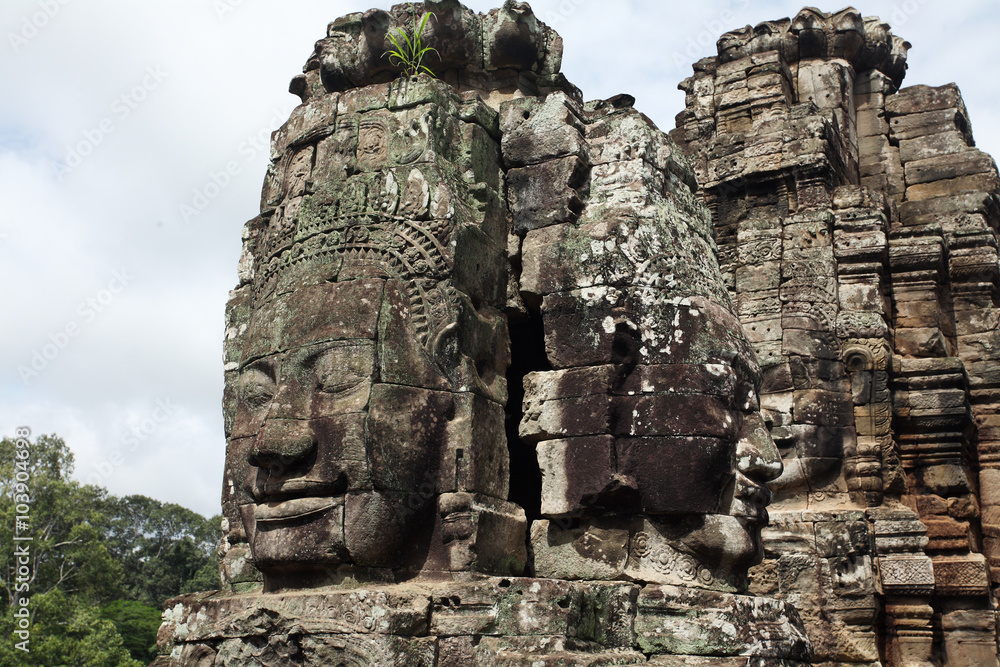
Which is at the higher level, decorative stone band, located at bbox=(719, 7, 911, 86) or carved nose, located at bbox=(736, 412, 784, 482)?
decorative stone band, located at bbox=(719, 7, 911, 86)

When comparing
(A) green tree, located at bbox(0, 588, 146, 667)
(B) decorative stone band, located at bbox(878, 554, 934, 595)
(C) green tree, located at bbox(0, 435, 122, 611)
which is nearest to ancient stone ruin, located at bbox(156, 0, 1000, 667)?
(B) decorative stone band, located at bbox(878, 554, 934, 595)

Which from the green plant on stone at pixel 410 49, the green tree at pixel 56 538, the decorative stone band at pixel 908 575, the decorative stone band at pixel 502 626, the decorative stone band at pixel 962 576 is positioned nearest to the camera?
the decorative stone band at pixel 502 626

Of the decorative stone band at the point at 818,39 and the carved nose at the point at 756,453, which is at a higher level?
the decorative stone band at the point at 818,39

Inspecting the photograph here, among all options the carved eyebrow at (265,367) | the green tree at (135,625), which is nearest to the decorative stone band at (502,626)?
the carved eyebrow at (265,367)

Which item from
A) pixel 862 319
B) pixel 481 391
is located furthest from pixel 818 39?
pixel 481 391

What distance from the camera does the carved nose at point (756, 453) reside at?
4824 mm

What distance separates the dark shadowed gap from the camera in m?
5.85

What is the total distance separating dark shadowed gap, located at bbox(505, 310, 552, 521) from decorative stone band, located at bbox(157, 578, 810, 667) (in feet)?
4.87

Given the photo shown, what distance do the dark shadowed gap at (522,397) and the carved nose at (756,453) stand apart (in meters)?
1.37

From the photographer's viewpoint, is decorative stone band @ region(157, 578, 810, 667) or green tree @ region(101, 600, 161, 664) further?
green tree @ region(101, 600, 161, 664)

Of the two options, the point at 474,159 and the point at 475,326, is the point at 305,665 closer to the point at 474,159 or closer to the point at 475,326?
the point at 475,326

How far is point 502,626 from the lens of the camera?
4219mm

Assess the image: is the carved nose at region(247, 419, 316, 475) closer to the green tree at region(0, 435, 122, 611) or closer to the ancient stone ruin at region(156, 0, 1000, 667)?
the ancient stone ruin at region(156, 0, 1000, 667)

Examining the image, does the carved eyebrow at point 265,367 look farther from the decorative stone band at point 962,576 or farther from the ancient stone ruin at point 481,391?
the decorative stone band at point 962,576
